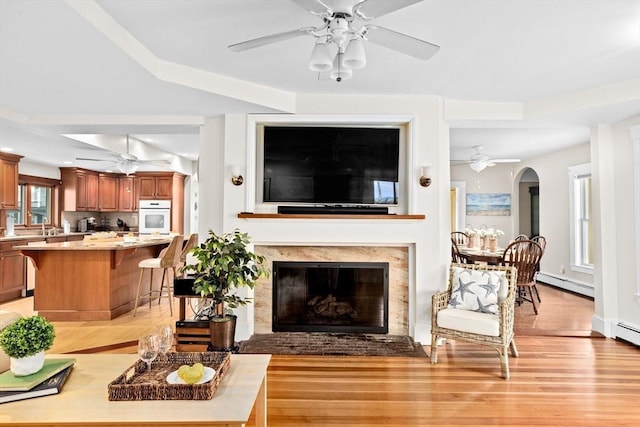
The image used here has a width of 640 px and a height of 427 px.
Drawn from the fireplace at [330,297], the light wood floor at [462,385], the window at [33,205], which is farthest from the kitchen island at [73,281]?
the window at [33,205]

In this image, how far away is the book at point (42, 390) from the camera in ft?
5.21

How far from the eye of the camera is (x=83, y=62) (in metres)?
2.85

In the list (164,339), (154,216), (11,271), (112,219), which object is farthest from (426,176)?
(112,219)

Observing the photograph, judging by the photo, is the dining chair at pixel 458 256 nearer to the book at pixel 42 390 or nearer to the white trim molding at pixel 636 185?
the white trim molding at pixel 636 185

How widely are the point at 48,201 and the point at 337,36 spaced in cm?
852

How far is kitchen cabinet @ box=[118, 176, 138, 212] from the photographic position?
29.7 ft

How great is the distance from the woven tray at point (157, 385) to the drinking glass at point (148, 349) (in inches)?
2.6

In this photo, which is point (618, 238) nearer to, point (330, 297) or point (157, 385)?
point (330, 297)

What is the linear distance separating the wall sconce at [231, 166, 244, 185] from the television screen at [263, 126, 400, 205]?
28cm

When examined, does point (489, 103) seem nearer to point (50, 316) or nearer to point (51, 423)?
point (51, 423)

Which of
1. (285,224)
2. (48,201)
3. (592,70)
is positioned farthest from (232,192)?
(48,201)

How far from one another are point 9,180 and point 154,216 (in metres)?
2.62

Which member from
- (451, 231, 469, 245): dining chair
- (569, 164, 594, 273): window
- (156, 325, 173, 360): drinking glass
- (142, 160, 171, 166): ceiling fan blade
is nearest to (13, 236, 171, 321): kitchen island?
(142, 160, 171, 166): ceiling fan blade

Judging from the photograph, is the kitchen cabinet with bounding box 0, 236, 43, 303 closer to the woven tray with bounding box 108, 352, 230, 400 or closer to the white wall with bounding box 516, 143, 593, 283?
the woven tray with bounding box 108, 352, 230, 400
